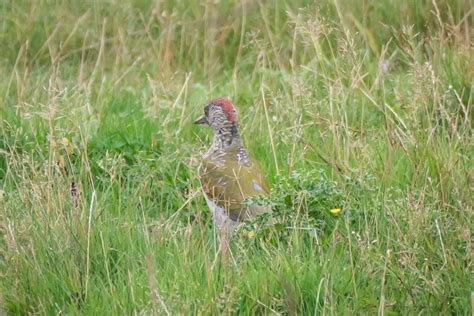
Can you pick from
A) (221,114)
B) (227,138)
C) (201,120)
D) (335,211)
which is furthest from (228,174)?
(335,211)

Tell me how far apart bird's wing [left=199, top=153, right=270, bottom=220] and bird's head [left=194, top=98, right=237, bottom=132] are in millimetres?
310

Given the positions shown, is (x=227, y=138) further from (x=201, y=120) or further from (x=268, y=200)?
(x=268, y=200)

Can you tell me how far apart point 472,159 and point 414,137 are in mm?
464

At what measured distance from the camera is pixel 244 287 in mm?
5039

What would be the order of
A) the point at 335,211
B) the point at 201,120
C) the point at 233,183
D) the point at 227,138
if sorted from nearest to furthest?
the point at 335,211
the point at 233,183
the point at 227,138
the point at 201,120

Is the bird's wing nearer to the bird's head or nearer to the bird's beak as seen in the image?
the bird's head

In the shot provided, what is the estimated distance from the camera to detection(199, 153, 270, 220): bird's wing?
20.4 feet

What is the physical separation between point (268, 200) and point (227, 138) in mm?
1157

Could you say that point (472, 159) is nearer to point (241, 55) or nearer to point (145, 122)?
point (145, 122)

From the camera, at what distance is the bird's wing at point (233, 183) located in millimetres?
6207

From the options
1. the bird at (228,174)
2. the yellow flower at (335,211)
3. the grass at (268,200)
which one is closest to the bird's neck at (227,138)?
the bird at (228,174)

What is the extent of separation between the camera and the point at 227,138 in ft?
22.3

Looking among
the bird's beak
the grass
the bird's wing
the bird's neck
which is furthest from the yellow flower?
the bird's beak

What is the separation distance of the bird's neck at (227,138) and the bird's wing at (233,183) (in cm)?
20
